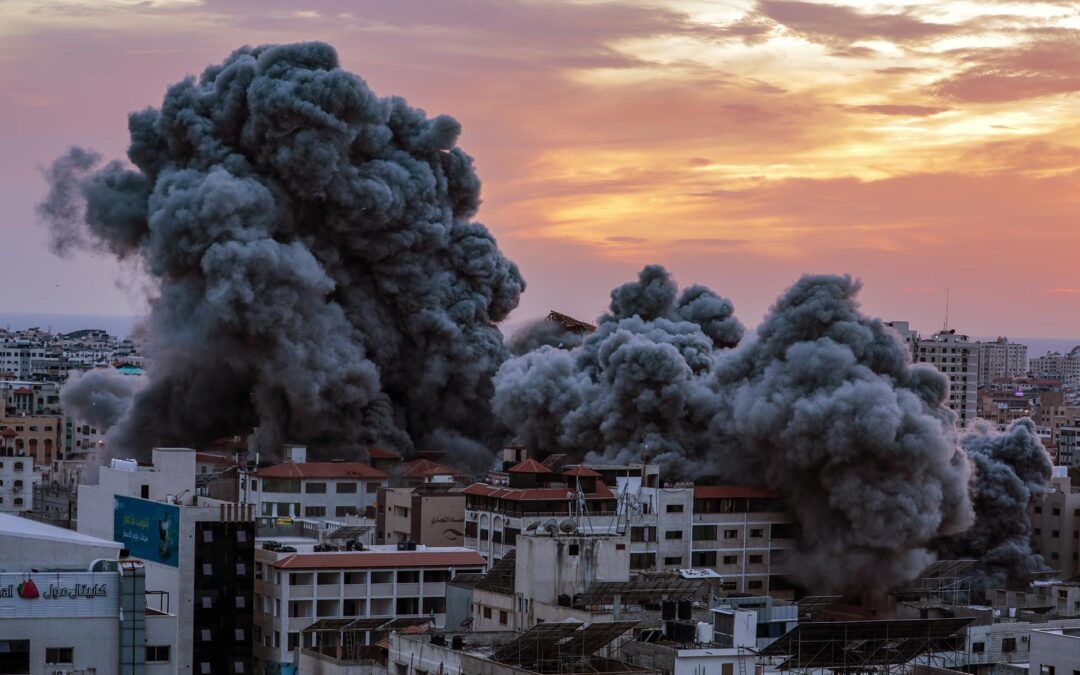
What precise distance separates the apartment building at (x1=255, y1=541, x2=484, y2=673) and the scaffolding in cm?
1733

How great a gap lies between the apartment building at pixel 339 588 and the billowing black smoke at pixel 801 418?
60.2 feet

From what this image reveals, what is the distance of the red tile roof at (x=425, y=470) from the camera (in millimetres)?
86294

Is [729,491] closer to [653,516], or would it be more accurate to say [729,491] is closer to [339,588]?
[653,516]

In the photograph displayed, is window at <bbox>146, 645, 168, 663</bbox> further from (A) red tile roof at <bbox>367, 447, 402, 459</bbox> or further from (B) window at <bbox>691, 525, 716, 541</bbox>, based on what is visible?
(A) red tile roof at <bbox>367, 447, 402, 459</bbox>

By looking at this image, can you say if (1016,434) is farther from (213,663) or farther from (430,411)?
(213,663)

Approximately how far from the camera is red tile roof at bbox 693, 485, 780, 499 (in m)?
80.1

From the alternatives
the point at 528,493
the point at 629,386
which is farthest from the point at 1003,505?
the point at 528,493

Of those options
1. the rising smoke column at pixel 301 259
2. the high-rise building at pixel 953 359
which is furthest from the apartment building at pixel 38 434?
the high-rise building at pixel 953 359

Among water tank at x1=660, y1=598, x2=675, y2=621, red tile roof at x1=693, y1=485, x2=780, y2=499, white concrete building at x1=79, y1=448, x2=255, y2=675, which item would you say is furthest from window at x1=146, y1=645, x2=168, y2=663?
red tile roof at x1=693, y1=485, x2=780, y2=499

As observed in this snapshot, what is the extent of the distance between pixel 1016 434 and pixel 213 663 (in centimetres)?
3710

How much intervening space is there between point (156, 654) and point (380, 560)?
23699mm

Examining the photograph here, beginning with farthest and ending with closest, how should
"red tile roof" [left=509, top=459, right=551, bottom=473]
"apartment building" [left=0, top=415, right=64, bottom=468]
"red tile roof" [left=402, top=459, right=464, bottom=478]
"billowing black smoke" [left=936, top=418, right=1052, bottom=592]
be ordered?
1. "apartment building" [left=0, top=415, right=64, bottom=468]
2. "red tile roof" [left=402, top=459, right=464, bottom=478]
3. "billowing black smoke" [left=936, top=418, right=1052, bottom=592]
4. "red tile roof" [left=509, top=459, right=551, bottom=473]

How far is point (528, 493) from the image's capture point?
75000mm

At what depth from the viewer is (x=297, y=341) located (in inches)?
3775
